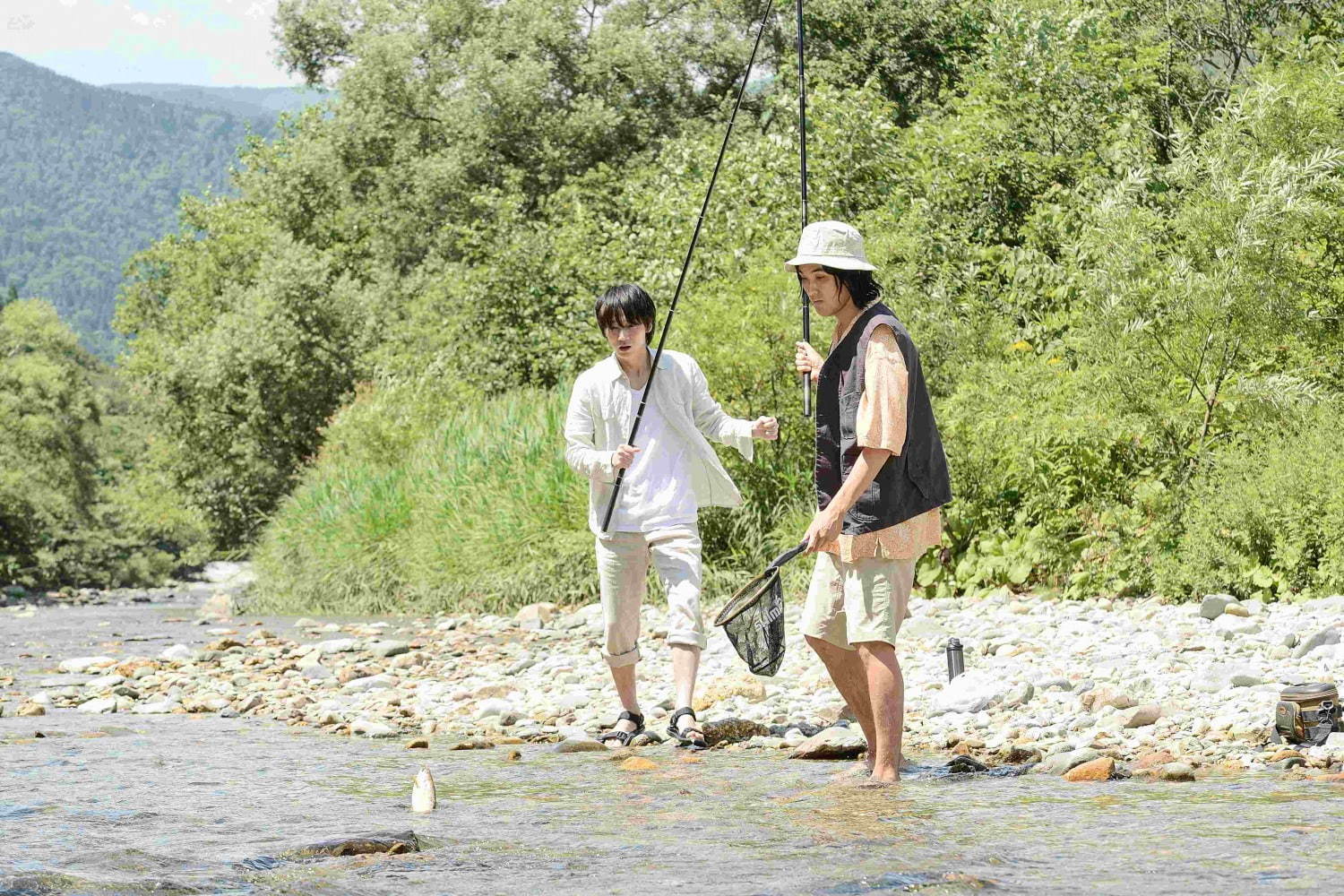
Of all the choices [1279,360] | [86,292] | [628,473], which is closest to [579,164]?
[1279,360]

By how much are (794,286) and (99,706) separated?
5850mm

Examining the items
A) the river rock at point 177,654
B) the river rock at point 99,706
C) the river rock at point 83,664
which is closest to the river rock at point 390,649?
the river rock at point 177,654

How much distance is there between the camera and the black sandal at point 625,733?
628 centimetres

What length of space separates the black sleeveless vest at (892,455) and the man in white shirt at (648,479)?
4.15 feet

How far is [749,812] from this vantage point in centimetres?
469

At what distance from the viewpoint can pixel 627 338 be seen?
615cm

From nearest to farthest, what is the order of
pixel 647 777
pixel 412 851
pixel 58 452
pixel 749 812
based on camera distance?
pixel 412 851 → pixel 749 812 → pixel 647 777 → pixel 58 452

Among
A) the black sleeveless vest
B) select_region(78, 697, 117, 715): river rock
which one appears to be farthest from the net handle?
select_region(78, 697, 117, 715): river rock

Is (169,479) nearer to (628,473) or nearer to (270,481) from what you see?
(270,481)

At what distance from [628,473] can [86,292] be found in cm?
18061

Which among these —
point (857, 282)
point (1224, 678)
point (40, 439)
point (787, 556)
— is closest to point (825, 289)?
point (857, 282)

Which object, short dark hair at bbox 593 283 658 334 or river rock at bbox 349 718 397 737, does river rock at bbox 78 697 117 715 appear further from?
short dark hair at bbox 593 283 658 334

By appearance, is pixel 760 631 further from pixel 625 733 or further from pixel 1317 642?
pixel 1317 642

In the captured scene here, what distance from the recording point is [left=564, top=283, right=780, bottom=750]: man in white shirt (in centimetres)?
616
